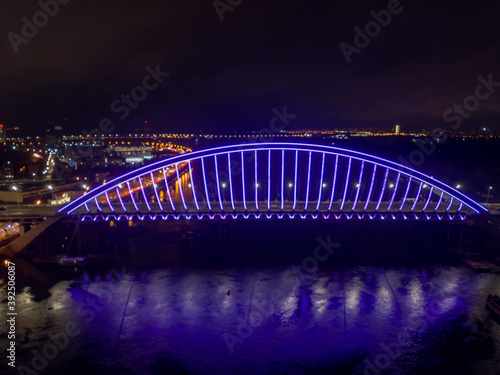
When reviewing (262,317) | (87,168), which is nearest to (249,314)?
(262,317)

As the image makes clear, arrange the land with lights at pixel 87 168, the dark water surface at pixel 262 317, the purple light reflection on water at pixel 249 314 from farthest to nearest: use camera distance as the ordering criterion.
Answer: the land with lights at pixel 87 168 < the purple light reflection on water at pixel 249 314 < the dark water surface at pixel 262 317

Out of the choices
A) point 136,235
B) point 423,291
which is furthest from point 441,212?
point 136,235

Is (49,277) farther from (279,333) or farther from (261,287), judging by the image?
(279,333)

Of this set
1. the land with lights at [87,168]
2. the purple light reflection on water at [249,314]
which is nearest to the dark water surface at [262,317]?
the purple light reflection on water at [249,314]

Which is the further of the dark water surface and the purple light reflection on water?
the purple light reflection on water

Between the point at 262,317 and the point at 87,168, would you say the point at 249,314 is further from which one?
the point at 87,168

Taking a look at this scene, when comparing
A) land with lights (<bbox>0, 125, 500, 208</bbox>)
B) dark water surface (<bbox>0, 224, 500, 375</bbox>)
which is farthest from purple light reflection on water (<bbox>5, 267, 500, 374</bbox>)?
land with lights (<bbox>0, 125, 500, 208</bbox>)

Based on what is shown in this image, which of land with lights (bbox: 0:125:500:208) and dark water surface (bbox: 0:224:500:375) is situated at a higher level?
land with lights (bbox: 0:125:500:208)

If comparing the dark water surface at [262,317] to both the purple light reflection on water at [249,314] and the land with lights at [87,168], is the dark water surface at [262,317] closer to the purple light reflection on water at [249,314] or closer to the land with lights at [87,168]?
the purple light reflection on water at [249,314]

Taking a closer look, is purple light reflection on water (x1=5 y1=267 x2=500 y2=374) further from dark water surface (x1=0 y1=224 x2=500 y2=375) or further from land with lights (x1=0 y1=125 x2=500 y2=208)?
land with lights (x1=0 y1=125 x2=500 y2=208)
